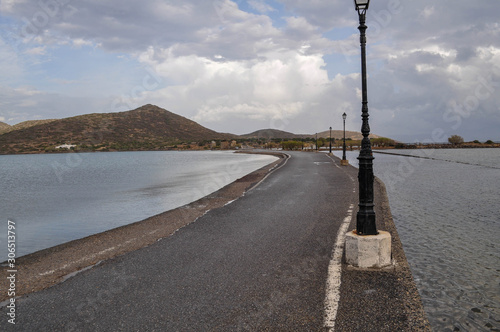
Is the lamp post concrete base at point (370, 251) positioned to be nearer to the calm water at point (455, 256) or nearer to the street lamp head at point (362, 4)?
the calm water at point (455, 256)

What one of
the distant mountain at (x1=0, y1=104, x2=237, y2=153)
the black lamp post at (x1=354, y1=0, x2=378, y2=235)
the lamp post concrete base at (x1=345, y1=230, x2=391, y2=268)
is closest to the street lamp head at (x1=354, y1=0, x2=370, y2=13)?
the black lamp post at (x1=354, y1=0, x2=378, y2=235)

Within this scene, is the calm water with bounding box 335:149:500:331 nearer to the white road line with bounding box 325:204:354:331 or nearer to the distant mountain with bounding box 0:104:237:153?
the white road line with bounding box 325:204:354:331

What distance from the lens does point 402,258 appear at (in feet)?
20.3

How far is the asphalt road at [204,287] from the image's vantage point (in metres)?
4.18

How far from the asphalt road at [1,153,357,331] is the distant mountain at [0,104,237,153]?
437ft

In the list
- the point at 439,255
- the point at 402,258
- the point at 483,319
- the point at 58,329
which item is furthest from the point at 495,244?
the point at 58,329

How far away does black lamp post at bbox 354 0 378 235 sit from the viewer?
6000mm

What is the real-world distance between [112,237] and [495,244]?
385 inches

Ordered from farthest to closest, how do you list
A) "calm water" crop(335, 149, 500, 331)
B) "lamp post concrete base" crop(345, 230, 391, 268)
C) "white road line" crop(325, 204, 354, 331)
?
"lamp post concrete base" crop(345, 230, 391, 268) < "calm water" crop(335, 149, 500, 331) < "white road line" crop(325, 204, 354, 331)

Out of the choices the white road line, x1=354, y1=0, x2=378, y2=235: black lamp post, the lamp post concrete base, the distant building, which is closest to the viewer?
the white road line

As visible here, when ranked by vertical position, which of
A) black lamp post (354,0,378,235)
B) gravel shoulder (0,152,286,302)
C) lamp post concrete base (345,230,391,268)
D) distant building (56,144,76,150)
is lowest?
gravel shoulder (0,152,286,302)

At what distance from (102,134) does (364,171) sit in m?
161

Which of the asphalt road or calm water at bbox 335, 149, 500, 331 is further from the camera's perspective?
calm water at bbox 335, 149, 500, 331

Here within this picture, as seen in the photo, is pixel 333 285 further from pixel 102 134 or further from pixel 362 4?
pixel 102 134
